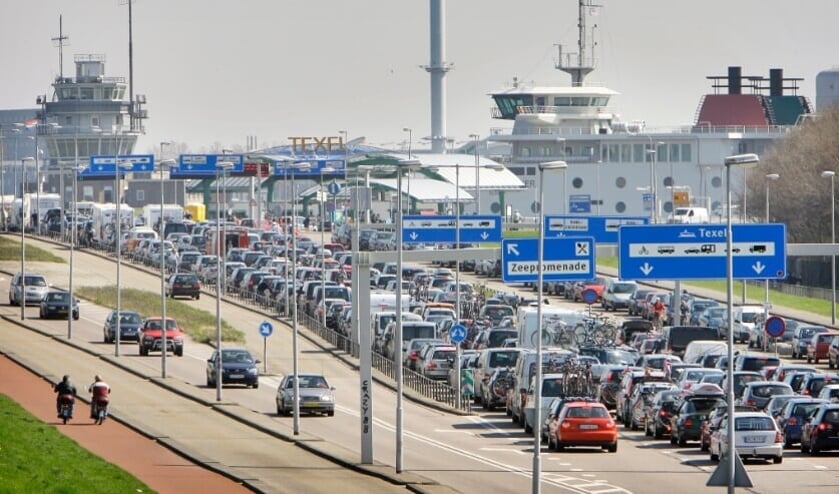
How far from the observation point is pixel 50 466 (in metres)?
38.9

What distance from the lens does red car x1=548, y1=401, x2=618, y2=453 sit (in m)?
46.4

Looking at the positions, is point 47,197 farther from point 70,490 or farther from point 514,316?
point 70,490

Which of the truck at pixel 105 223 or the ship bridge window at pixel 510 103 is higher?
the ship bridge window at pixel 510 103

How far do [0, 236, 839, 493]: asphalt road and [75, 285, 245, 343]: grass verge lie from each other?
4.69m

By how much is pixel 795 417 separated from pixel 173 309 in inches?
1778

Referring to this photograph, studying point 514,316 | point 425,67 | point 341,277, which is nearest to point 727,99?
point 425,67

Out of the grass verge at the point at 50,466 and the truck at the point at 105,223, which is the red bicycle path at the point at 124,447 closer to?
the grass verge at the point at 50,466

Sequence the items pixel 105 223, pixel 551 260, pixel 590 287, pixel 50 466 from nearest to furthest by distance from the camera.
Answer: pixel 50 466, pixel 551 260, pixel 590 287, pixel 105 223

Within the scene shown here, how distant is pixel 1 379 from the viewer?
62.6 m

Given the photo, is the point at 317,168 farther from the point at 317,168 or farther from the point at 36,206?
the point at 36,206

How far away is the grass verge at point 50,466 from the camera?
3547 cm

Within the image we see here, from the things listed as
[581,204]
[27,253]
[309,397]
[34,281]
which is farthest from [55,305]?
[581,204]

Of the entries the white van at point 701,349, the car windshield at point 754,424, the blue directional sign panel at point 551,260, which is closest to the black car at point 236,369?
the blue directional sign panel at point 551,260

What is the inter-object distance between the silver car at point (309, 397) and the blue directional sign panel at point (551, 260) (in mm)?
6771
